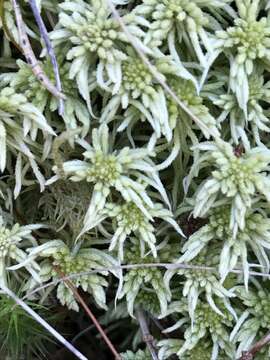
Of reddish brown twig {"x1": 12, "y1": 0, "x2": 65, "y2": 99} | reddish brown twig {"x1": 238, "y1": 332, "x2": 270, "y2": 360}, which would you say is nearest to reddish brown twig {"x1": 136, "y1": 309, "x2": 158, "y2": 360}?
reddish brown twig {"x1": 238, "y1": 332, "x2": 270, "y2": 360}

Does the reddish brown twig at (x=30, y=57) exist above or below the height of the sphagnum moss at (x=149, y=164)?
above

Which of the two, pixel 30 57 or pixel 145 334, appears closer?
pixel 30 57

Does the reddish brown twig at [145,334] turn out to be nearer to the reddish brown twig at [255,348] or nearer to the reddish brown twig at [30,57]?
the reddish brown twig at [255,348]

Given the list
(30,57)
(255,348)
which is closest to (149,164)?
(30,57)

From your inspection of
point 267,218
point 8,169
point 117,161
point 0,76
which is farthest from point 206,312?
point 0,76

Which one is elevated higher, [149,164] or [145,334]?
[149,164]

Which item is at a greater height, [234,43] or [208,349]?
[234,43]

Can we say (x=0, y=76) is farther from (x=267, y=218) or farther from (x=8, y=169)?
(x=267, y=218)

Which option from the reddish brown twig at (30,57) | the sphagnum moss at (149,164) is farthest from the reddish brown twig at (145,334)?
the reddish brown twig at (30,57)

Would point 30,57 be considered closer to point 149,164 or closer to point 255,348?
point 149,164
